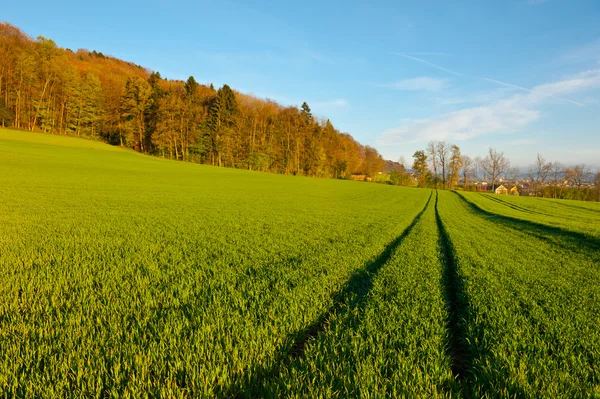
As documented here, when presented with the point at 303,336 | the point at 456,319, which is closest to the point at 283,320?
the point at 303,336

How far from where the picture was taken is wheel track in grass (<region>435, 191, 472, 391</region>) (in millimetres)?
3404

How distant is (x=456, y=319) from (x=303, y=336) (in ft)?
9.42

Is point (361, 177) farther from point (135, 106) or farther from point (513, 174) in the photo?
point (135, 106)

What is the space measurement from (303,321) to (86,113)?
294 feet

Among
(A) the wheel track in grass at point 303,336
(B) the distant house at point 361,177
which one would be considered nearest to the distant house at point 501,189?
(B) the distant house at point 361,177

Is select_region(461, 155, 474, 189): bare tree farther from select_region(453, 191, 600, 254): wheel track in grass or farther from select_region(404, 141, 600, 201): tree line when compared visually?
select_region(453, 191, 600, 254): wheel track in grass

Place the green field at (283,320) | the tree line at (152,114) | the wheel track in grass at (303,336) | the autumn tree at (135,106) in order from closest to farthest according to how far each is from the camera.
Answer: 1. the wheel track in grass at (303,336)
2. the green field at (283,320)
3. the tree line at (152,114)
4. the autumn tree at (135,106)

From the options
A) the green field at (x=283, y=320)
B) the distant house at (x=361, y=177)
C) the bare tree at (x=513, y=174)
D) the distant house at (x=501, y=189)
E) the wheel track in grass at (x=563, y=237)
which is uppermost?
the bare tree at (x=513, y=174)

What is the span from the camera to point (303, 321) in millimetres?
4066

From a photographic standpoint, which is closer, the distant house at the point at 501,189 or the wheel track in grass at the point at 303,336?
the wheel track in grass at the point at 303,336

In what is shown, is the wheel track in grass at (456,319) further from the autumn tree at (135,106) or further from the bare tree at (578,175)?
the bare tree at (578,175)

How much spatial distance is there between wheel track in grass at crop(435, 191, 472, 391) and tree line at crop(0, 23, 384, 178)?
76636mm

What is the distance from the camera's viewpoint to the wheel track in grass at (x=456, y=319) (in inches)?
134

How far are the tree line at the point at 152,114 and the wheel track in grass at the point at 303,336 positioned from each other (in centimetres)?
7631
